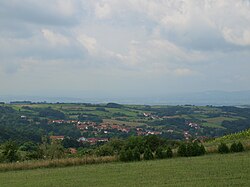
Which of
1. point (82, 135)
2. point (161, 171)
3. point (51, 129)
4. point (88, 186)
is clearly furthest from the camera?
point (51, 129)

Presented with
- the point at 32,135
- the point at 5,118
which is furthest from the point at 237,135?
the point at 5,118

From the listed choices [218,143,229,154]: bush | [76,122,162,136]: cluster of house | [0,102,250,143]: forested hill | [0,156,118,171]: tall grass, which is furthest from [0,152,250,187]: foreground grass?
[76,122,162,136]: cluster of house

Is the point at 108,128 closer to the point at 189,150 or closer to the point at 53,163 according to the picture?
the point at 189,150

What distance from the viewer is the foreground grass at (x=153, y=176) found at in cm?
1484

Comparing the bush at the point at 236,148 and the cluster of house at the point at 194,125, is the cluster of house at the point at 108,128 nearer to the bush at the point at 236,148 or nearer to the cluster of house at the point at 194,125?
the cluster of house at the point at 194,125

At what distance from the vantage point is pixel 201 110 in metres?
126

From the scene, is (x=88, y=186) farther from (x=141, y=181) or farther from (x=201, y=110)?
(x=201, y=110)

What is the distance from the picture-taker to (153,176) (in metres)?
16.6

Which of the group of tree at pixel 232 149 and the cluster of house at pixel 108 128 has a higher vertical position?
the group of tree at pixel 232 149

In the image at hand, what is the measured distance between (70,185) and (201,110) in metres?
114

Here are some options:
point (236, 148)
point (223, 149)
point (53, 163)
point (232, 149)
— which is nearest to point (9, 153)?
point (53, 163)

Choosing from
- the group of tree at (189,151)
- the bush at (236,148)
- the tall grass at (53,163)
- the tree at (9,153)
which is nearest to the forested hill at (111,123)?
the tree at (9,153)

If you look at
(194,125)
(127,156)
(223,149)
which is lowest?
(194,125)

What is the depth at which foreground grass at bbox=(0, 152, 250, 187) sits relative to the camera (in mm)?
14836
